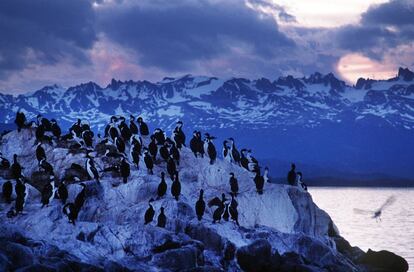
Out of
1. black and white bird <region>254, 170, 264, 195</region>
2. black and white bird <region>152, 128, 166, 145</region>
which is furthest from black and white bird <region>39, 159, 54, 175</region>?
black and white bird <region>254, 170, 264, 195</region>

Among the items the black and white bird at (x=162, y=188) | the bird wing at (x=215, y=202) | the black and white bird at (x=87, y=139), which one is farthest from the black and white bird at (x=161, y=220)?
the black and white bird at (x=87, y=139)

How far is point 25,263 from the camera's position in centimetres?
2823

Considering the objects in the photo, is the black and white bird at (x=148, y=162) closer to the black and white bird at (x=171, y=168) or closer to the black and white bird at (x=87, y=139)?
the black and white bird at (x=171, y=168)

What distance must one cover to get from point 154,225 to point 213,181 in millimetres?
7476

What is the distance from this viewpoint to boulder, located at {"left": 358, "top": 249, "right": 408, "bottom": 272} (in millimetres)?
47031

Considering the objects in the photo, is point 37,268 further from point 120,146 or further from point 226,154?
point 226,154

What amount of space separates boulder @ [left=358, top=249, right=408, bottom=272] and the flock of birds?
708cm

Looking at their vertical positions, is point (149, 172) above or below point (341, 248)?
above

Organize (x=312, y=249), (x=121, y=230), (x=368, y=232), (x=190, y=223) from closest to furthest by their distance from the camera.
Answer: (x=121, y=230) < (x=190, y=223) < (x=312, y=249) < (x=368, y=232)

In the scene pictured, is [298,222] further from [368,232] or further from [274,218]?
[368,232]

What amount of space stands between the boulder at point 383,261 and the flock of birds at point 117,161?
23.2 ft

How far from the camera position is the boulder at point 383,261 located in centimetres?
4703

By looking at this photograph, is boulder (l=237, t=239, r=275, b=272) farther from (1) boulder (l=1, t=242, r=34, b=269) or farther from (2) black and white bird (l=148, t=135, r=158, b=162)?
(1) boulder (l=1, t=242, r=34, b=269)

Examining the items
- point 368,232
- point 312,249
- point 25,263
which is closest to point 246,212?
point 312,249
